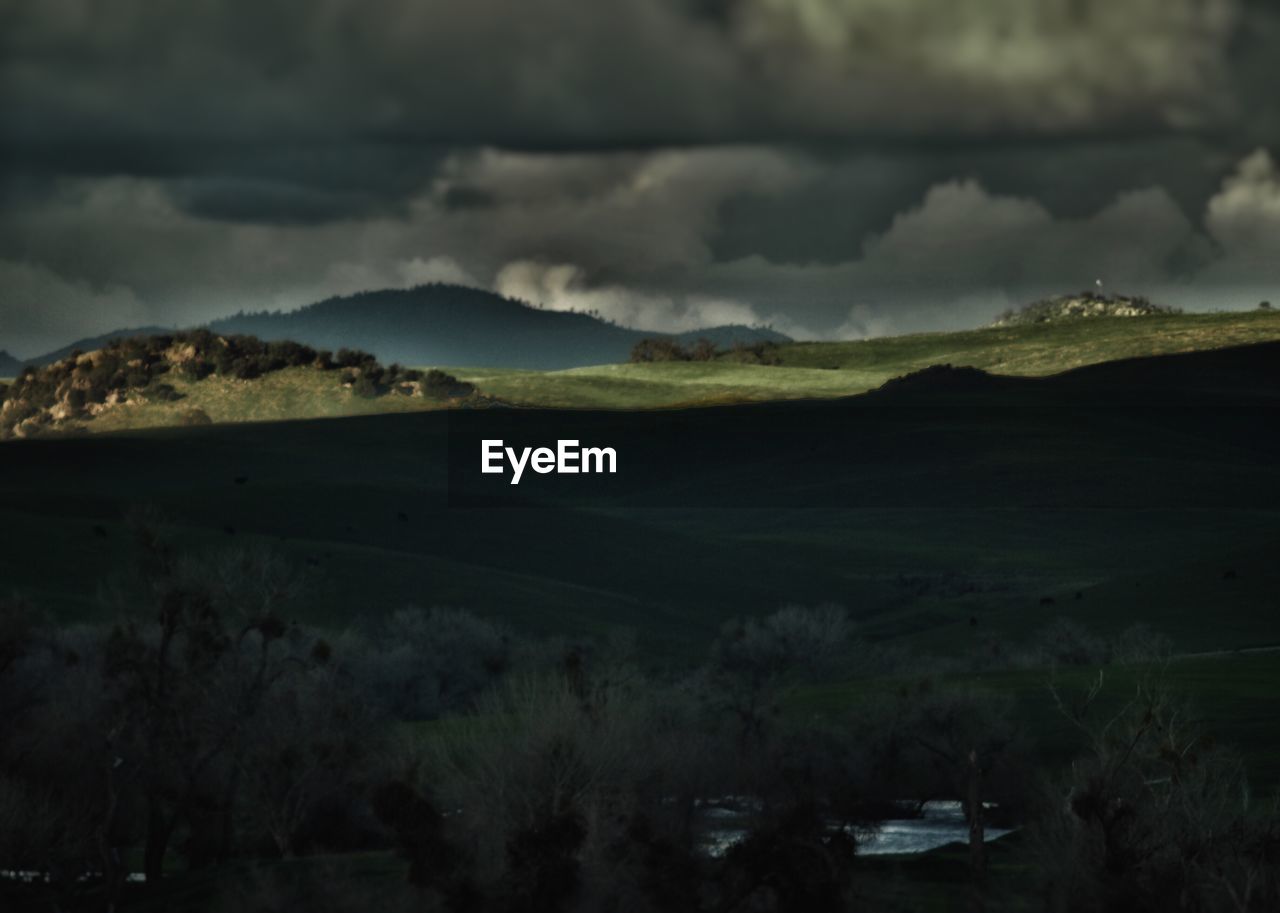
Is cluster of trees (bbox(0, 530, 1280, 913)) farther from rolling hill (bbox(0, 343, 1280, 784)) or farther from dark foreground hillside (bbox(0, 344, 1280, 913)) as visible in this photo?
rolling hill (bbox(0, 343, 1280, 784))

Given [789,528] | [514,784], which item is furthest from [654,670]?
[789,528]

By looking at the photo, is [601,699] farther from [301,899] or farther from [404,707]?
[404,707]

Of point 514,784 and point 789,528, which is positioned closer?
point 514,784

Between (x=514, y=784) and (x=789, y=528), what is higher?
(x=514, y=784)

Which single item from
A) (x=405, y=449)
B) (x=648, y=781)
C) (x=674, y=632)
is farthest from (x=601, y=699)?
(x=405, y=449)

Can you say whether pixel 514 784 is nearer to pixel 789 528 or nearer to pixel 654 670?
pixel 654 670

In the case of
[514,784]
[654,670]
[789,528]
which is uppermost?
[514,784]

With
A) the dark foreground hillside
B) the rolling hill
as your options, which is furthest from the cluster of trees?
the rolling hill

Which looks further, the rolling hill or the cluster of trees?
the rolling hill
